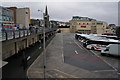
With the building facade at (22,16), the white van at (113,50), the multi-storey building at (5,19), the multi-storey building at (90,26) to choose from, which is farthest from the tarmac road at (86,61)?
the multi-storey building at (90,26)

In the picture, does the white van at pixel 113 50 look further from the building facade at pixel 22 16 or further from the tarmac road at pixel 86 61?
the building facade at pixel 22 16

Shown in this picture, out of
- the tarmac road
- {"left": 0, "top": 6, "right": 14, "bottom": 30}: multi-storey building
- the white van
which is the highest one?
{"left": 0, "top": 6, "right": 14, "bottom": 30}: multi-storey building

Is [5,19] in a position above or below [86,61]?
above

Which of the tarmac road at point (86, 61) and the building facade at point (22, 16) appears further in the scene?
the building facade at point (22, 16)

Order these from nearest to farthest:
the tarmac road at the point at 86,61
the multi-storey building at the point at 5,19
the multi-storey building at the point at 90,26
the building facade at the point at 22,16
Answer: the tarmac road at the point at 86,61, the multi-storey building at the point at 5,19, the building facade at the point at 22,16, the multi-storey building at the point at 90,26

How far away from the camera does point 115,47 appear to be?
1903 centimetres

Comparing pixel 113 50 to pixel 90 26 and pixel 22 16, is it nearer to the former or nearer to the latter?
pixel 22 16

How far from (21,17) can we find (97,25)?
5774 cm

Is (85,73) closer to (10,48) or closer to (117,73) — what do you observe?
(117,73)

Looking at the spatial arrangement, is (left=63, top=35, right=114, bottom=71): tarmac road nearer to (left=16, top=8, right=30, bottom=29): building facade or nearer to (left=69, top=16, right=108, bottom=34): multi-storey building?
(left=16, top=8, right=30, bottom=29): building facade

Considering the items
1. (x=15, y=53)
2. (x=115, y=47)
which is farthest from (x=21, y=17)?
(x=115, y=47)

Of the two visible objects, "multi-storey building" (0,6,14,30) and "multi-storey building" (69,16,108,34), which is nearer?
"multi-storey building" (0,6,14,30)

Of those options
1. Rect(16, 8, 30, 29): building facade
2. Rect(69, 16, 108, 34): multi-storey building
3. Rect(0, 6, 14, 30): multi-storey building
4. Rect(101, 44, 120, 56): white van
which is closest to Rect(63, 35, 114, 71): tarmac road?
Rect(101, 44, 120, 56): white van

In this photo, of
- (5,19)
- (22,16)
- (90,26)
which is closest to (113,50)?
(5,19)
